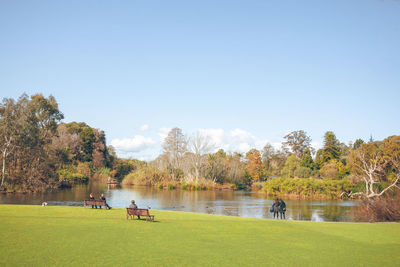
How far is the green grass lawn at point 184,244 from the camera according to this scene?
9.52m

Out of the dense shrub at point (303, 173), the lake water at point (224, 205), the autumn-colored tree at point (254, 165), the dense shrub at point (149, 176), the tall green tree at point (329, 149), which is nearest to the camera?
the lake water at point (224, 205)

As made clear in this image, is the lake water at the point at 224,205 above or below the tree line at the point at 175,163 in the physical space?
below

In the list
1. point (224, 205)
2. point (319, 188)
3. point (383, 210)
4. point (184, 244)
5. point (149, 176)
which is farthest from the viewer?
point (149, 176)

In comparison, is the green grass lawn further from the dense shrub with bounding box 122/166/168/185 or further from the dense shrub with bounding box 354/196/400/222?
the dense shrub with bounding box 122/166/168/185

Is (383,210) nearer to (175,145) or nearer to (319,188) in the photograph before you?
(319,188)

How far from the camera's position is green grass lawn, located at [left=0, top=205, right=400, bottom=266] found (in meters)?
9.52

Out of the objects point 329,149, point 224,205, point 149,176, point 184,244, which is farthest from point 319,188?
point 184,244

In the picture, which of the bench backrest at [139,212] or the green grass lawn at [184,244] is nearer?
the green grass lawn at [184,244]

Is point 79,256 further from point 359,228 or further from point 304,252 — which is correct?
point 359,228

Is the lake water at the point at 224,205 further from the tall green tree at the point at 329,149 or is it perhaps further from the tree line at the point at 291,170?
the tall green tree at the point at 329,149

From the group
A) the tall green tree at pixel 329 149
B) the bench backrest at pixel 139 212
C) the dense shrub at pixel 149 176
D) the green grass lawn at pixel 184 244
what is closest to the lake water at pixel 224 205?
the bench backrest at pixel 139 212

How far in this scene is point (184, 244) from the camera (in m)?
11.7

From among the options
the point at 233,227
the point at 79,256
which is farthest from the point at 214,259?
the point at 233,227

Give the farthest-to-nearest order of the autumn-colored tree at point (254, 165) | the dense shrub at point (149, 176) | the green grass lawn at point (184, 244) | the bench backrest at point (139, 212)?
the autumn-colored tree at point (254, 165), the dense shrub at point (149, 176), the bench backrest at point (139, 212), the green grass lawn at point (184, 244)
